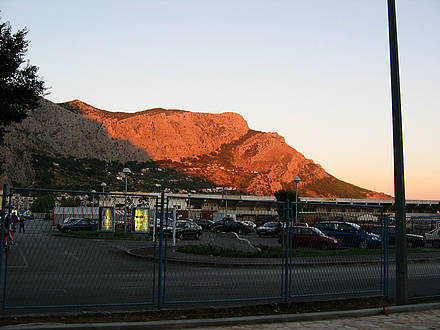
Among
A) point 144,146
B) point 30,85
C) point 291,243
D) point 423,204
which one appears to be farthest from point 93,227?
point 144,146

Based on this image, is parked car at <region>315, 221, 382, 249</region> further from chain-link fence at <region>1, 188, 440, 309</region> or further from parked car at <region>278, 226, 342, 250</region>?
parked car at <region>278, 226, 342, 250</region>

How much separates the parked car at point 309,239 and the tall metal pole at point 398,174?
4.71 feet

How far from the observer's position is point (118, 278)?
923 centimetres

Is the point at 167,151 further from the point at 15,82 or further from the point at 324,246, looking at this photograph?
the point at 324,246

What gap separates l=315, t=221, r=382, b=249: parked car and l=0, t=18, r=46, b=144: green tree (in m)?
11.6

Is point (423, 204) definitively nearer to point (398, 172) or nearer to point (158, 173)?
point (158, 173)

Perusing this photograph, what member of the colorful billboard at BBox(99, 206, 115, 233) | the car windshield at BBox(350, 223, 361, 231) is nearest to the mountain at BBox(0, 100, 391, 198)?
the colorful billboard at BBox(99, 206, 115, 233)

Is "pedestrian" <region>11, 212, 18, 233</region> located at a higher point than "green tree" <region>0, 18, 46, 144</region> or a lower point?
lower

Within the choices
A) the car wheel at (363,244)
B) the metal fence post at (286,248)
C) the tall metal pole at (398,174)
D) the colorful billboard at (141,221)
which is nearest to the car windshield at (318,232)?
the metal fence post at (286,248)

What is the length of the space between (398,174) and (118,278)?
21.1ft

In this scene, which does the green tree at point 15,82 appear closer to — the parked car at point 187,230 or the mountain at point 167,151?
the parked car at point 187,230

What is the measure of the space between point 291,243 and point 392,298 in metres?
3.25

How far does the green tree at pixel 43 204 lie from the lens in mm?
7935

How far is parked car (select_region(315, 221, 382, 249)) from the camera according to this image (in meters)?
11.4
